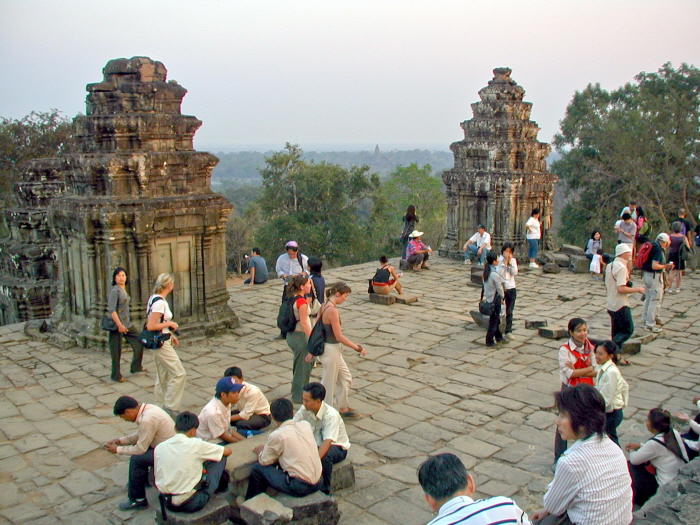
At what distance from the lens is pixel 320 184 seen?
98.0 feet

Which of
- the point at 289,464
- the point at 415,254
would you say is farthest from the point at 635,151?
the point at 289,464

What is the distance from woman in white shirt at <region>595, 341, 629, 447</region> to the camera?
5.41 metres

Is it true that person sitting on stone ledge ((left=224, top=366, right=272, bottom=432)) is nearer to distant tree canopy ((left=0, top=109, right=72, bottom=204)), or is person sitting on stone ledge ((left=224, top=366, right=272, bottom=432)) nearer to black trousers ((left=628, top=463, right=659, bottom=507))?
black trousers ((left=628, top=463, right=659, bottom=507))

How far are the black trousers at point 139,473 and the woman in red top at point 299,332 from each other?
2145 mm

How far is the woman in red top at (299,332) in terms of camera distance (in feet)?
22.7

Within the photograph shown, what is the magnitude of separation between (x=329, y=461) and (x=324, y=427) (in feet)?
0.87

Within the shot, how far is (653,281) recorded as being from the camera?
32.0ft

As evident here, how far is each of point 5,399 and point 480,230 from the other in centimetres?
1020

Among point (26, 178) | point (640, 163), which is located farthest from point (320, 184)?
point (26, 178)

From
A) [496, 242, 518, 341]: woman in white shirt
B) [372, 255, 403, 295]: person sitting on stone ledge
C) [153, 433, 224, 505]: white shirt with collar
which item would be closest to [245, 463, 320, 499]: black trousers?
[153, 433, 224, 505]: white shirt with collar

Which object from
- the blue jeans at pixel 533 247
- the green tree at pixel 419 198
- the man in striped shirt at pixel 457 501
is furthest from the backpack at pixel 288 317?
the green tree at pixel 419 198

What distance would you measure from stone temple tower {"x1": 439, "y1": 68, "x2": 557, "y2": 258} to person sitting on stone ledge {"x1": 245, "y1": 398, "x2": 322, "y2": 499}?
11.4 metres

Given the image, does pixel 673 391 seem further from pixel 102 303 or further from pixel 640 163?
pixel 640 163

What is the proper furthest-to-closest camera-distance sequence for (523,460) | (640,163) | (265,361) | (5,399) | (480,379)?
(640,163), (265,361), (480,379), (5,399), (523,460)
